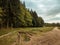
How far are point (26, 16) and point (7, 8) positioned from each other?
2280 cm

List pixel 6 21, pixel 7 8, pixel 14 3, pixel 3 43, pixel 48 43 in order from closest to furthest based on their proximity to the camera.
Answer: pixel 48 43 < pixel 3 43 < pixel 7 8 < pixel 6 21 < pixel 14 3

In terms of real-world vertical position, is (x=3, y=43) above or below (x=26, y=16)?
below

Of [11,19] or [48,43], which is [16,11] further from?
[48,43]

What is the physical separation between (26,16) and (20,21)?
10.9 m

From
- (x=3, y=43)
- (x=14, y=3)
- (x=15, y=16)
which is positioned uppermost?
(x=14, y=3)

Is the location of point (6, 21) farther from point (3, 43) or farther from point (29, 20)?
point (3, 43)

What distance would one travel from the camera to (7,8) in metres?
41.5

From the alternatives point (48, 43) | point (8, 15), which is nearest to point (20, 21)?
point (8, 15)

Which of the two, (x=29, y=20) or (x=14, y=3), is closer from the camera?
(x=14, y=3)

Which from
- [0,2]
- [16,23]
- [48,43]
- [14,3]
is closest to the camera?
[48,43]

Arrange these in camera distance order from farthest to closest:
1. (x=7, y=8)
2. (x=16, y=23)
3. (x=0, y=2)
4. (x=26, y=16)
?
(x=26, y=16) → (x=16, y=23) → (x=7, y=8) → (x=0, y=2)

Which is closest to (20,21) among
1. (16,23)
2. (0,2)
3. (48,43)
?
(16,23)

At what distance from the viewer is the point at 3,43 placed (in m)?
11.0

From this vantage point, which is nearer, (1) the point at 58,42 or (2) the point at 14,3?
(1) the point at 58,42
